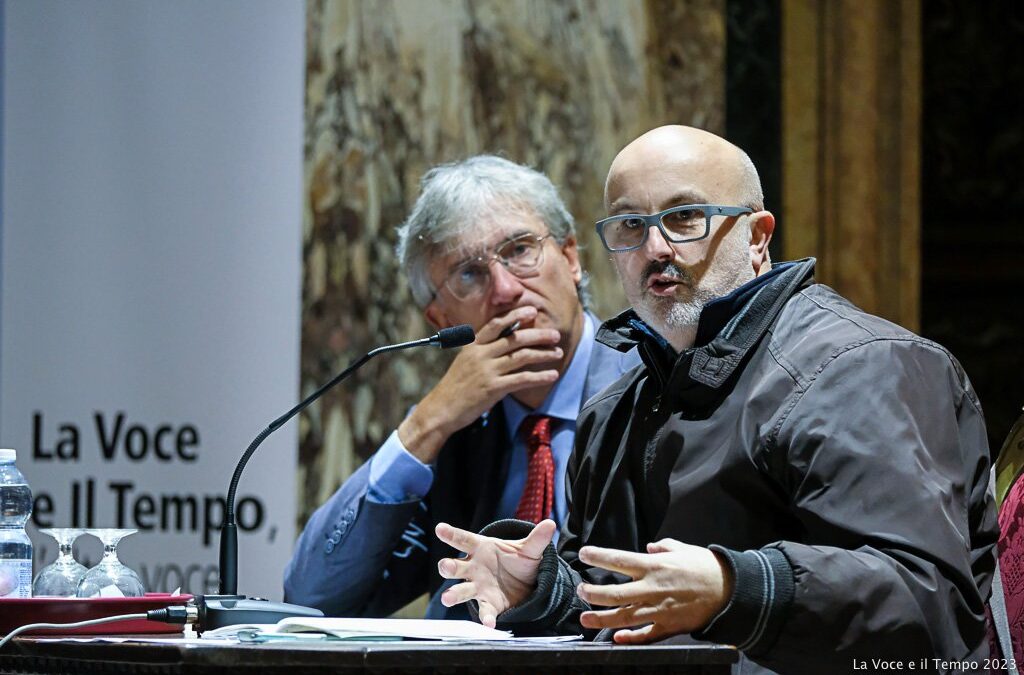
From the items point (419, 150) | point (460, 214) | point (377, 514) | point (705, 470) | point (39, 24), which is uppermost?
point (39, 24)

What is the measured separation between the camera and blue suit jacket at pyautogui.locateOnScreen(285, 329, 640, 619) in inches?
126

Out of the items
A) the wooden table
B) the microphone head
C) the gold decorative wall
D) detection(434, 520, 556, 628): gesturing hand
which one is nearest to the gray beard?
the microphone head

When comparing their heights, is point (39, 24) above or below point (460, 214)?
above

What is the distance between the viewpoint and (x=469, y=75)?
169 inches

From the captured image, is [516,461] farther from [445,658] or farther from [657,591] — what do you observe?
[445,658]

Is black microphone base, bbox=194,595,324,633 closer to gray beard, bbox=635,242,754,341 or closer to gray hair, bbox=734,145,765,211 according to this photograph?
gray beard, bbox=635,242,754,341

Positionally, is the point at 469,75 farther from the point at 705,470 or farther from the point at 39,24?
the point at 705,470


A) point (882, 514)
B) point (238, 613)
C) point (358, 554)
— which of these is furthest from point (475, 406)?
point (882, 514)

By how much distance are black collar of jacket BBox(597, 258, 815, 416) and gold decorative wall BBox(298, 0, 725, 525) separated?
1950 millimetres

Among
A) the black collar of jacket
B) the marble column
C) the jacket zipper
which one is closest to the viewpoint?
the black collar of jacket

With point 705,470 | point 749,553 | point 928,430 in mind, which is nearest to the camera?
point 749,553

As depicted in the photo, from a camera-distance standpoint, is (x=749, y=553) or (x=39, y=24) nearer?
(x=749, y=553)

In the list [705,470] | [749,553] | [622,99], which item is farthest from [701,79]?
[749,553]

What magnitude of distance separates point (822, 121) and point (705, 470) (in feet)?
8.37
